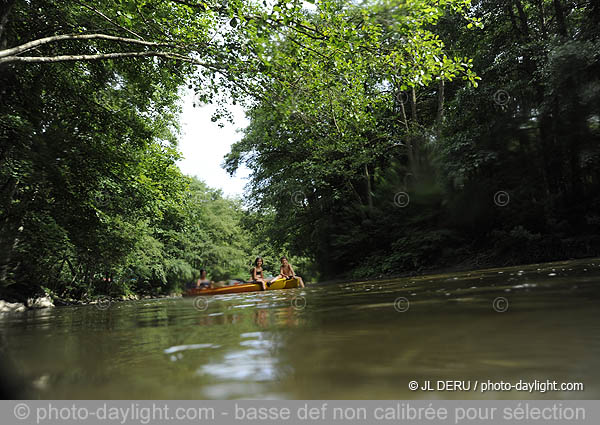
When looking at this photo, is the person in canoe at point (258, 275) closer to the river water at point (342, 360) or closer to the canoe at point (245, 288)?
the canoe at point (245, 288)

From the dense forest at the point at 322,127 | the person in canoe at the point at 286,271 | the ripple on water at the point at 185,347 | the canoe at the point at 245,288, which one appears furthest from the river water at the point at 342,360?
the person in canoe at the point at 286,271

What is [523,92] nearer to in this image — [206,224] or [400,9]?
[400,9]

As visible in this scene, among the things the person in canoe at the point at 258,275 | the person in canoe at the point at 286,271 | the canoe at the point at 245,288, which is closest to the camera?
the canoe at the point at 245,288

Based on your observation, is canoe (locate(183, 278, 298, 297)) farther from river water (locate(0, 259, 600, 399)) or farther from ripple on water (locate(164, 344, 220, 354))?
ripple on water (locate(164, 344, 220, 354))

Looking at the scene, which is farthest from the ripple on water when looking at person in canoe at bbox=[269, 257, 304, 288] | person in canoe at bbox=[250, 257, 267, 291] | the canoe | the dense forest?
person in canoe at bbox=[269, 257, 304, 288]

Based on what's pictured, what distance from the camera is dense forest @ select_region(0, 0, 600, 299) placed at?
332 inches


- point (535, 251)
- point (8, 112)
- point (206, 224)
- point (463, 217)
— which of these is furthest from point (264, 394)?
point (206, 224)

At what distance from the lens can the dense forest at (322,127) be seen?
8422 millimetres

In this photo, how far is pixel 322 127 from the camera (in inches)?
406

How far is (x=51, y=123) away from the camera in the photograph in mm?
11469

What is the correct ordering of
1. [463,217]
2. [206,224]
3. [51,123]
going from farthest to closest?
[206,224], [463,217], [51,123]

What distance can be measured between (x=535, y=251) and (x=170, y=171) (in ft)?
46.7

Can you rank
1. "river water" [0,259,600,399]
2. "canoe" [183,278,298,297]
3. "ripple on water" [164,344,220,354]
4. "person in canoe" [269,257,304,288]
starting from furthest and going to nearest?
1. "person in canoe" [269,257,304,288]
2. "canoe" [183,278,298,297]
3. "ripple on water" [164,344,220,354]
4. "river water" [0,259,600,399]

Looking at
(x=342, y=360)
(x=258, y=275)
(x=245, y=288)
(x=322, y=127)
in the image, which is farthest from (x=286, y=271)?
(x=342, y=360)
